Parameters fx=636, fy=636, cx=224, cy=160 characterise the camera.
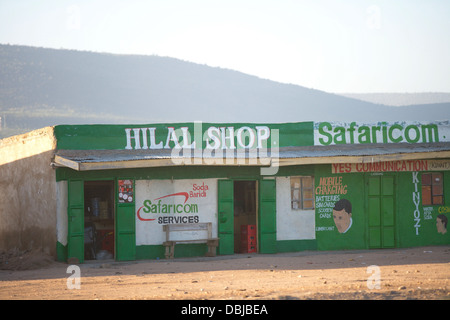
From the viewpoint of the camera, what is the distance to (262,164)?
655 inches

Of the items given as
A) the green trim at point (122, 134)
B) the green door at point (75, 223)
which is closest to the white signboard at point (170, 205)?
the green trim at point (122, 134)

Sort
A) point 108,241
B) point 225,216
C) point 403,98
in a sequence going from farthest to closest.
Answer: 1. point 403,98
2. point 108,241
3. point 225,216

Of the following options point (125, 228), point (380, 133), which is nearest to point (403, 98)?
point (380, 133)

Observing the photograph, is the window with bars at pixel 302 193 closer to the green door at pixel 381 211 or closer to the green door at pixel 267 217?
the green door at pixel 267 217

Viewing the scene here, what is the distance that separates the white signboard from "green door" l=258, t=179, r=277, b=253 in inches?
49.7

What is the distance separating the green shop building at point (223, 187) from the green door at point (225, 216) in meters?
0.03

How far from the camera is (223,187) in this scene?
17.2 meters

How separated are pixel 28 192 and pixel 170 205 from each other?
4143 mm

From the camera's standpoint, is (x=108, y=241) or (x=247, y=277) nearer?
(x=247, y=277)

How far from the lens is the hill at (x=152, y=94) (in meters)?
102

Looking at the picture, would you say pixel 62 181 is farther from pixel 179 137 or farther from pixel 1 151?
pixel 1 151

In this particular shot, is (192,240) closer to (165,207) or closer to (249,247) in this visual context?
(165,207)
